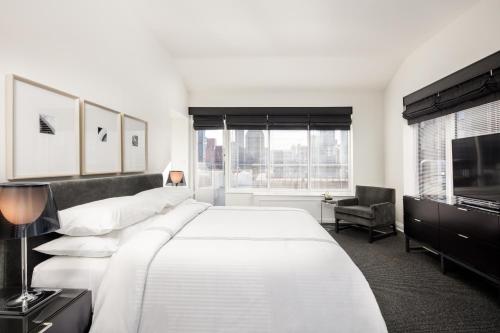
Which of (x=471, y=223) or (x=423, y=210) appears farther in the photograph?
(x=423, y=210)

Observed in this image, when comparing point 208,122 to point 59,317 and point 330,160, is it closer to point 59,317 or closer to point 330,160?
point 330,160

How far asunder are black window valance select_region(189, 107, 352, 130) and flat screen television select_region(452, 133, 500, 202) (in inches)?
90.3

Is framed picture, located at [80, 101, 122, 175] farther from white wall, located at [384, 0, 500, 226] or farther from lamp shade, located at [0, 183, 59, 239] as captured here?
white wall, located at [384, 0, 500, 226]

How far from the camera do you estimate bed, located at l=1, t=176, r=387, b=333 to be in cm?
134

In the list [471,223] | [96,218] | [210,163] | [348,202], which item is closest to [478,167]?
[471,223]

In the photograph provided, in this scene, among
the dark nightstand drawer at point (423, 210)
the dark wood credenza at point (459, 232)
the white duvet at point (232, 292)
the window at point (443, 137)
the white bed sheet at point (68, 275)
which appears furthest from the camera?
the dark nightstand drawer at point (423, 210)

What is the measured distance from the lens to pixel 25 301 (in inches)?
43.5

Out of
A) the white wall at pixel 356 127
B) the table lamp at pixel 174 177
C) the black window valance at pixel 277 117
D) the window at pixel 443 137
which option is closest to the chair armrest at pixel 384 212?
the window at pixel 443 137

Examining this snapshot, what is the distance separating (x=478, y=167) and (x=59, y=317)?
341 cm

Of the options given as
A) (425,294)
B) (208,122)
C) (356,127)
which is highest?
(208,122)

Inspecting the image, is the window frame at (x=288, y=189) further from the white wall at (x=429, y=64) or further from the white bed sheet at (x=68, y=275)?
the white bed sheet at (x=68, y=275)

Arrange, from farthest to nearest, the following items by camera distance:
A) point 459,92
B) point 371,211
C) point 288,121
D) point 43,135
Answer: point 288,121, point 371,211, point 459,92, point 43,135

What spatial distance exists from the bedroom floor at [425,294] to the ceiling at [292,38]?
2905 mm

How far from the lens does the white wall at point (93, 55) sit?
1491mm
